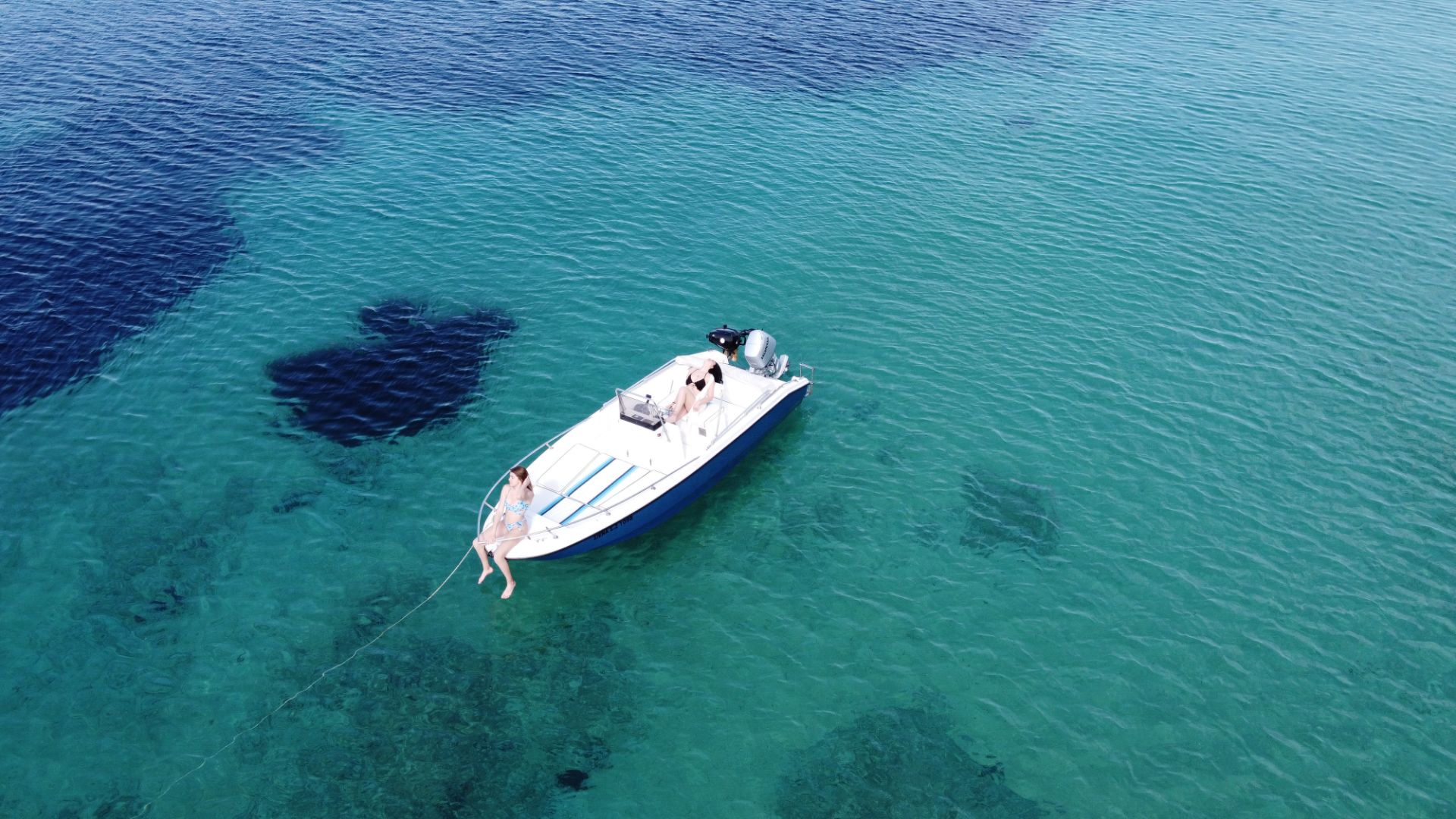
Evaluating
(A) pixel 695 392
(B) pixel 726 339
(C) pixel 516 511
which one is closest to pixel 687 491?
(A) pixel 695 392

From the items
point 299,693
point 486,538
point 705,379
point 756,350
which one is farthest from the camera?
point 756,350

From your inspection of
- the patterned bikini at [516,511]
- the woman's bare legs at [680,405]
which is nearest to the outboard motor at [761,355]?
the woman's bare legs at [680,405]

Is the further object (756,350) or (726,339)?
(726,339)

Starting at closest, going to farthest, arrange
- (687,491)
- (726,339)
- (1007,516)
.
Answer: (687,491)
(1007,516)
(726,339)

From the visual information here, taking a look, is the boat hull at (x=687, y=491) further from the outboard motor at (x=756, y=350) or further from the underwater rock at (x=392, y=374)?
the underwater rock at (x=392, y=374)

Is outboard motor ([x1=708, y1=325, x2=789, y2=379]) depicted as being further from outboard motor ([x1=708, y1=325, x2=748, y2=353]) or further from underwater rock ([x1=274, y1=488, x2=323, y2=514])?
underwater rock ([x1=274, y1=488, x2=323, y2=514])

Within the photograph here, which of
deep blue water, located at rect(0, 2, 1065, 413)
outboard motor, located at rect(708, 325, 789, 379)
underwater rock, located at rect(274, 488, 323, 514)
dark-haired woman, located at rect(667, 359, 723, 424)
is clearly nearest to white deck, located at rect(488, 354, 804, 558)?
dark-haired woman, located at rect(667, 359, 723, 424)

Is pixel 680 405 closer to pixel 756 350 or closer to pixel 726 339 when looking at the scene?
pixel 756 350

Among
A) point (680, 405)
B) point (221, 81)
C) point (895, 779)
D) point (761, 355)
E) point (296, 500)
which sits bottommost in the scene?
point (296, 500)
